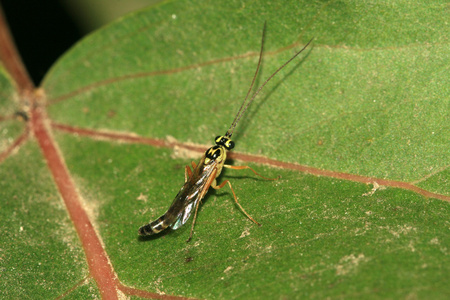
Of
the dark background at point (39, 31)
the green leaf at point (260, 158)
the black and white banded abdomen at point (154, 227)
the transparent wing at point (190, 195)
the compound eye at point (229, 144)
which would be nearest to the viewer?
the green leaf at point (260, 158)

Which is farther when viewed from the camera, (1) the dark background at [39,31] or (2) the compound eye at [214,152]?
(1) the dark background at [39,31]

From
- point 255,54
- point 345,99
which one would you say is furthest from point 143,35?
point 345,99

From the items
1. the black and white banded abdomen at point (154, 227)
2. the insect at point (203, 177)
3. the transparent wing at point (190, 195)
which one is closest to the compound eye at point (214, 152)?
the insect at point (203, 177)

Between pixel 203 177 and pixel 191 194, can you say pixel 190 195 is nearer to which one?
pixel 191 194

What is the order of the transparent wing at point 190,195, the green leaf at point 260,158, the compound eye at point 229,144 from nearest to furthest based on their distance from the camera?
the green leaf at point 260,158 → the transparent wing at point 190,195 → the compound eye at point 229,144

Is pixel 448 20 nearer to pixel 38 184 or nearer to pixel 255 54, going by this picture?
pixel 255 54

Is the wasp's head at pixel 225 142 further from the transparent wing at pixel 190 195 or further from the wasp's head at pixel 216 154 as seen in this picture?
the transparent wing at pixel 190 195

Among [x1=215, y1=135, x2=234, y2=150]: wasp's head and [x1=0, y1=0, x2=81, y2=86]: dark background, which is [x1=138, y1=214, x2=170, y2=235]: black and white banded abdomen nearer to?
[x1=215, y1=135, x2=234, y2=150]: wasp's head
